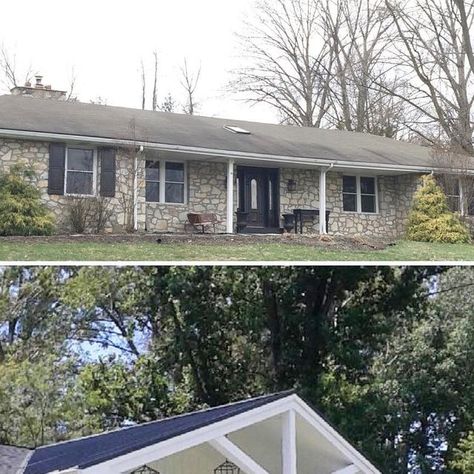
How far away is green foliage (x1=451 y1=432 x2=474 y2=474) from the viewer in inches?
704

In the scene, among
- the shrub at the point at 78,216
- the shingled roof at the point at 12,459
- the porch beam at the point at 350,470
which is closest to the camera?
the porch beam at the point at 350,470

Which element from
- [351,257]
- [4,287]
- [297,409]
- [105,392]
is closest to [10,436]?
[105,392]

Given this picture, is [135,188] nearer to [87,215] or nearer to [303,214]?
[87,215]

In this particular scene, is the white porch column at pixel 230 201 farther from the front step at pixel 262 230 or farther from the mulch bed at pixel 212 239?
the mulch bed at pixel 212 239

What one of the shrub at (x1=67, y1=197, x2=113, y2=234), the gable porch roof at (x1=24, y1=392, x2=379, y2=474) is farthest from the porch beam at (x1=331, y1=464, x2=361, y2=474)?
the shrub at (x1=67, y1=197, x2=113, y2=234)

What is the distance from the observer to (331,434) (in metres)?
8.27

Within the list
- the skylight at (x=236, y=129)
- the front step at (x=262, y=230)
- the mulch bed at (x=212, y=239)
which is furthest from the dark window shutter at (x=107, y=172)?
the skylight at (x=236, y=129)

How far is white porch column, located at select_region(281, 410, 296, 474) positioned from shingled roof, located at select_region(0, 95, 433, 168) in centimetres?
1082

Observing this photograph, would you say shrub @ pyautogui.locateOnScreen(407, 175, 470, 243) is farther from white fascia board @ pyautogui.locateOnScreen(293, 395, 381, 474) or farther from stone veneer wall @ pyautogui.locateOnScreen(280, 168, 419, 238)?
white fascia board @ pyautogui.locateOnScreen(293, 395, 381, 474)

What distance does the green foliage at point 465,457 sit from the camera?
17.9 m

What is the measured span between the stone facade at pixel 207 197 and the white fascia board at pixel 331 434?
9.71 meters

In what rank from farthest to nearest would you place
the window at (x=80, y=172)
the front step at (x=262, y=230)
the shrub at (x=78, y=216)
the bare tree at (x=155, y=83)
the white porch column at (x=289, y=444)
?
the bare tree at (x=155, y=83)
the front step at (x=262, y=230)
the window at (x=80, y=172)
the shrub at (x=78, y=216)
the white porch column at (x=289, y=444)

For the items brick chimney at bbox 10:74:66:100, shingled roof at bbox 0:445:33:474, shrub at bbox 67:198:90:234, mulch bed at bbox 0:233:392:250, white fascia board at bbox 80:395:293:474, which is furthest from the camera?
brick chimney at bbox 10:74:66:100

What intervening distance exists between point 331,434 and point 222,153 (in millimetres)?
10911
